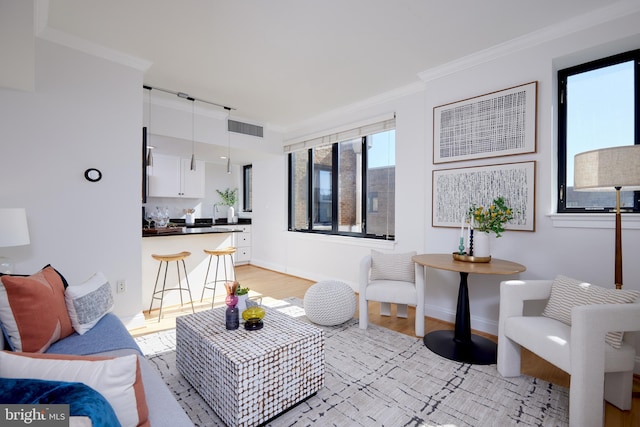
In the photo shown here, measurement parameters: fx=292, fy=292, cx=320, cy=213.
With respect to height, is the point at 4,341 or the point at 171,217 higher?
the point at 171,217

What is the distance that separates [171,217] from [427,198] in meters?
5.04

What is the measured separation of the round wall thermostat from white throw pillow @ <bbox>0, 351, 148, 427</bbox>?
234 centimetres

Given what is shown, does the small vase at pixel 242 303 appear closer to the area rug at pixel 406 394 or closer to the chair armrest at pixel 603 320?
the area rug at pixel 406 394

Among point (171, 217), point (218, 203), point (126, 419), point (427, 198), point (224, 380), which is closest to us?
point (126, 419)

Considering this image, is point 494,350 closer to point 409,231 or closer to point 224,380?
point 409,231

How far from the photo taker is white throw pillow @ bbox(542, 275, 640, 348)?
169 cm

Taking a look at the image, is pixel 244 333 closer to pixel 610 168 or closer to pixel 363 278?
pixel 363 278

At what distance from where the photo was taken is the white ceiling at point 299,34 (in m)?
2.22

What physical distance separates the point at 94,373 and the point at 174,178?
17.0 feet

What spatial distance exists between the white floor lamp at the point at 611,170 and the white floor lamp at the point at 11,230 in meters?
3.91

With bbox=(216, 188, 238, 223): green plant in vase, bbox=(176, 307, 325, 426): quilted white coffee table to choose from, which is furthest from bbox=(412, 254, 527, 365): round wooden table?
bbox=(216, 188, 238, 223): green plant in vase

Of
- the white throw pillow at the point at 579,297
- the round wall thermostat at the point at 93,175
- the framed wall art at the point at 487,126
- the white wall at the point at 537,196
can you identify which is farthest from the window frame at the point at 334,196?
the round wall thermostat at the point at 93,175

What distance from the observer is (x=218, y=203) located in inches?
267

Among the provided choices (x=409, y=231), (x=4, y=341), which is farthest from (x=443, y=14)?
(x=4, y=341)
